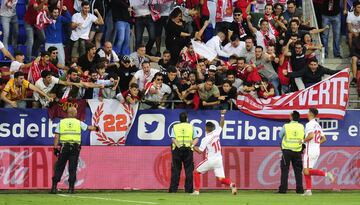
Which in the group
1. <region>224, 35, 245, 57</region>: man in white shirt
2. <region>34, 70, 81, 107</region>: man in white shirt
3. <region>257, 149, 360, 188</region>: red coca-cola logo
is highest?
<region>224, 35, 245, 57</region>: man in white shirt

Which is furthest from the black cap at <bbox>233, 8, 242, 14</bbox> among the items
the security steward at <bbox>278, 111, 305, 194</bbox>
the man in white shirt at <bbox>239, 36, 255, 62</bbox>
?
the security steward at <bbox>278, 111, 305, 194</bbox>


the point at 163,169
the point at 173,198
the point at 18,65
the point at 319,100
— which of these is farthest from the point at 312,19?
the point at 173,198

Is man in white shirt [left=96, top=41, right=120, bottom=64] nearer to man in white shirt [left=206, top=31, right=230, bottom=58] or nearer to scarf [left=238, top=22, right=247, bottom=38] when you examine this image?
man in white shirt [left=206, top=31, right=230, bottom=58]

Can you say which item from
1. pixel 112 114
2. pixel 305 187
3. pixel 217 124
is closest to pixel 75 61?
pixel 112 114

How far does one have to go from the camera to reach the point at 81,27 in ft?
107

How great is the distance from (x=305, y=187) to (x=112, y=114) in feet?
17.5

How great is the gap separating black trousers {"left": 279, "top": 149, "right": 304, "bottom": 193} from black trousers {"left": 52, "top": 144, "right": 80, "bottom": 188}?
5.10 m

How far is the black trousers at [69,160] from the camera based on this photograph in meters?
29.2

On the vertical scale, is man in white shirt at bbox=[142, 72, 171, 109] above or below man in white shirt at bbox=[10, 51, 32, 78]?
below

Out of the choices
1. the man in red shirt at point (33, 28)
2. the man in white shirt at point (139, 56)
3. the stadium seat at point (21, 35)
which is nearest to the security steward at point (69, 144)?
the man in white shirt at point (139, 56)

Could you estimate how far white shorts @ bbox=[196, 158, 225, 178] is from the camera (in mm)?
29031

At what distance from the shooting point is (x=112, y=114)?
31.1 metres

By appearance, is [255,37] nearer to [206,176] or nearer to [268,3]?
[268,3]

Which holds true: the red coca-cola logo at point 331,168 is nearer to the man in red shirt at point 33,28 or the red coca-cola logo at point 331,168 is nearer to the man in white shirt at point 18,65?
the man in white shirt at point 18,65
